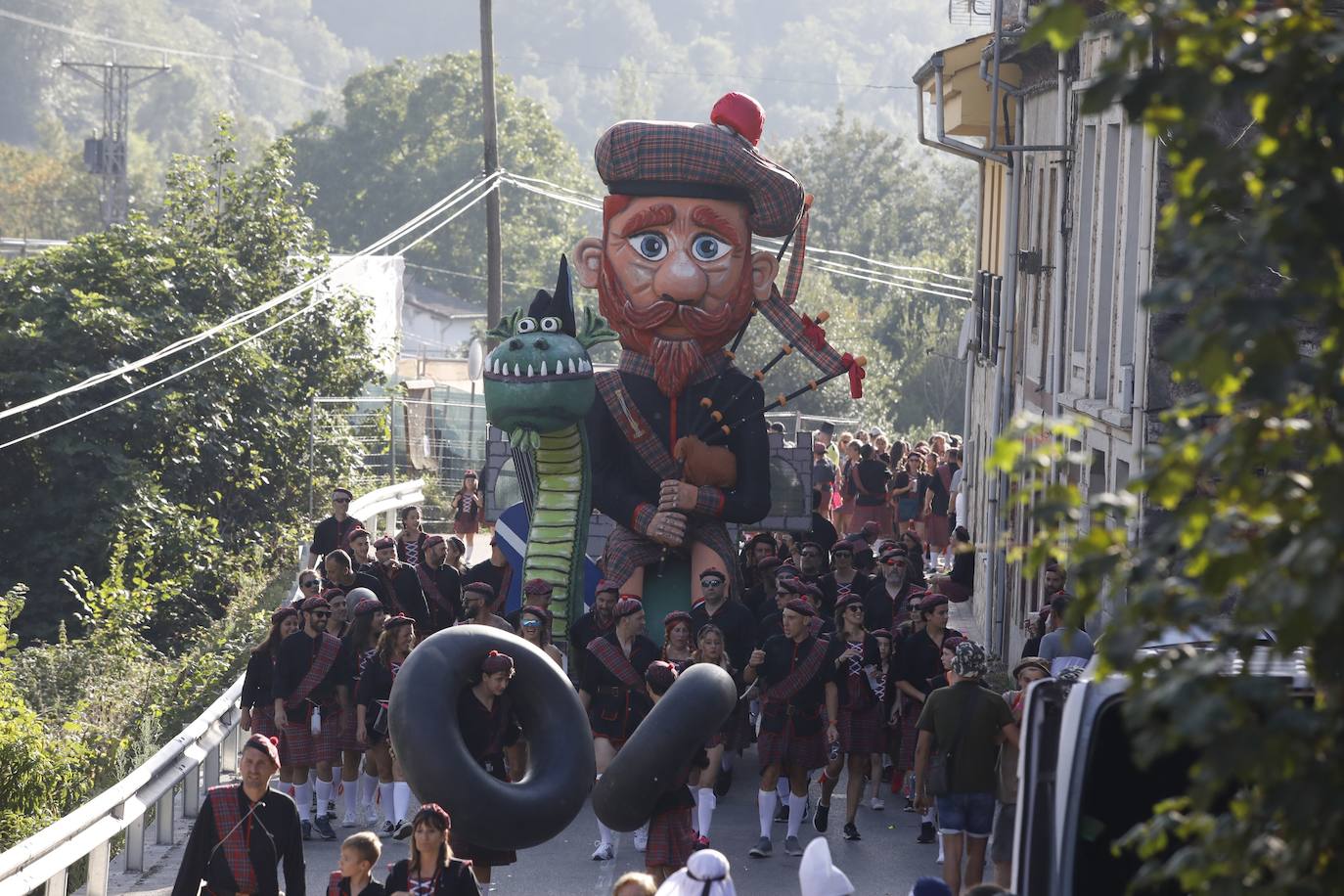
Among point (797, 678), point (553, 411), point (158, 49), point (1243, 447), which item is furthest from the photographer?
A: point (158, 49)

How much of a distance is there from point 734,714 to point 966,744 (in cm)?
339

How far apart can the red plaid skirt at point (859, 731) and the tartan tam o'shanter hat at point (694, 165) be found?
4426mm

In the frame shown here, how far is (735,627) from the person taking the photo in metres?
12.9

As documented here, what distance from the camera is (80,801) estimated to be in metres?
15.0

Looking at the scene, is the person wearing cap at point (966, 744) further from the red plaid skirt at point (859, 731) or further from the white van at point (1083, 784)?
the white van at point (1083, 784)

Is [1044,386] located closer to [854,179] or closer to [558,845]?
[558,845]

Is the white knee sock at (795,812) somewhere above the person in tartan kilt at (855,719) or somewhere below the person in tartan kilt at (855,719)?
below

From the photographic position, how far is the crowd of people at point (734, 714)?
10.2 m

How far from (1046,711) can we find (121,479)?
20022 mm

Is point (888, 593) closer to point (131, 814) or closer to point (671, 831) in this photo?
point (671, 831)

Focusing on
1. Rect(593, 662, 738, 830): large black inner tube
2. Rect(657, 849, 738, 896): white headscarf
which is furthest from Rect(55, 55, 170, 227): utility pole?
Rect(657, 849, 738, 896): white headscarf

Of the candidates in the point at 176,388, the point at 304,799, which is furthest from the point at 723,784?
the point at 176,388

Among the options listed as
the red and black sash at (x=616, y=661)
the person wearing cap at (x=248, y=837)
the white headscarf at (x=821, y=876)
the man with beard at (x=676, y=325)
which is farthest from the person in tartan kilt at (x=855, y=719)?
the white headscarf at (x=821, y=876)

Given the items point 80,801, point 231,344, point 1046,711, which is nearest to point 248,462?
point 231,344
